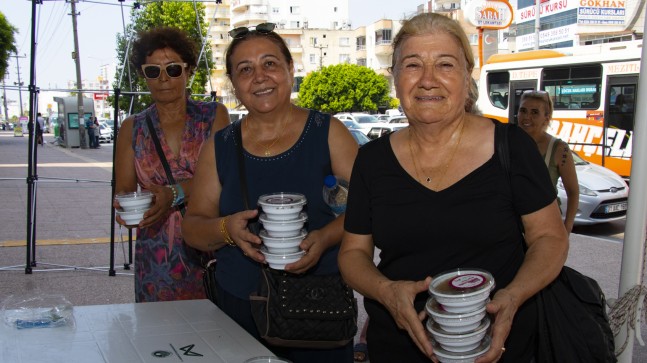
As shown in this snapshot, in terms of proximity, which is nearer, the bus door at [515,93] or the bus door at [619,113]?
the bus door at [619,113]

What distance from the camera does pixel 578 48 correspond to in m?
15.9

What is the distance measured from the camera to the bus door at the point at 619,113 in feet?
47.1

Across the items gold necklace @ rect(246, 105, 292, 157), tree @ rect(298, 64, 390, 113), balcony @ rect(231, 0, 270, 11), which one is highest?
balcony @ rect(231, 0, 270, 11)

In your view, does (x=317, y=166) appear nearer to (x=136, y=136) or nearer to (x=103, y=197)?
(x=136, y=136)

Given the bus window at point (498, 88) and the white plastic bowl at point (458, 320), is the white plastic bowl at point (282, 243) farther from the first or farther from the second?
the bus window at point (498, 88)

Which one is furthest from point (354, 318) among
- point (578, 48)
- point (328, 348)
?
point (578, 48)

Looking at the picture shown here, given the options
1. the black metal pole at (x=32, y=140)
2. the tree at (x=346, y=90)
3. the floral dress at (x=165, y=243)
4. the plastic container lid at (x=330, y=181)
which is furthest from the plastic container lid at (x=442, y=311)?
the tree at (x=346, y=90)

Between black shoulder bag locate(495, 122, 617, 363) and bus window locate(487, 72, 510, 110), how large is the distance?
17193mm

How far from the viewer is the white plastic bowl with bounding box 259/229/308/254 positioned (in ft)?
6.99

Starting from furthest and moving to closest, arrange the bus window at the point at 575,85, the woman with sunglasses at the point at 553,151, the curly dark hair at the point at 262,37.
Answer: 1. the bus window at the point at 575,85
2. the woman with sunglasses at the point at 553,151
3. the curly dark hair at the point at 262,37

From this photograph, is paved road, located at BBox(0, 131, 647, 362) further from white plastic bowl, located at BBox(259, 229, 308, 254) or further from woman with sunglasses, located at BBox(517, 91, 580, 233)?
white plastic bowl, located at BBox(259, 229, 308, 254)

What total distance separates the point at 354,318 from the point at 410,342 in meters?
0.40

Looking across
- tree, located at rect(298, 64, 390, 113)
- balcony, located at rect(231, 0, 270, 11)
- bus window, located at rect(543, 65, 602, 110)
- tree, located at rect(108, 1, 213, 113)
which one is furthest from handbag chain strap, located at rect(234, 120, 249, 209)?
balcony, located at rect(231, 0, 270, 11)

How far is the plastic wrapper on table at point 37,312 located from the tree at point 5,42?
41242mm
